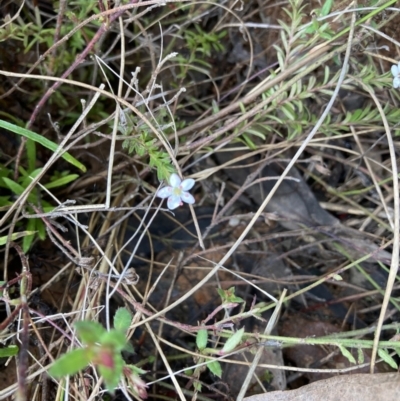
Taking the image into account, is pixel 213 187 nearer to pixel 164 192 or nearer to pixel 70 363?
pixel 164 192

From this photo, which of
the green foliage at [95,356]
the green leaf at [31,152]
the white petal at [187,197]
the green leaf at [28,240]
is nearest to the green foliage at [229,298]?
the white petal at [187,197]

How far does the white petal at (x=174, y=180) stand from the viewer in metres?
0.99

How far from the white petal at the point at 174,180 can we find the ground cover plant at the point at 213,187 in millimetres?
145

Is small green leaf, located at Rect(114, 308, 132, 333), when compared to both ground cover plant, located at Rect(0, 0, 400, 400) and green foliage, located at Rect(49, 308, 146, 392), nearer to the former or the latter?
green foliage, located at Rect(49, 308, 146, 392)

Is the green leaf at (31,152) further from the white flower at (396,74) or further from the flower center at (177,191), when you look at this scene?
the white flower at (396,74)

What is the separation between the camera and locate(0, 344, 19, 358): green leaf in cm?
101

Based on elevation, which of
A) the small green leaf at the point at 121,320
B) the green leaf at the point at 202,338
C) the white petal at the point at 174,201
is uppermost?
the small green leaf at the point at 121,320

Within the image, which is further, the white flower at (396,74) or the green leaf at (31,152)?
the green leaf at (31,152)

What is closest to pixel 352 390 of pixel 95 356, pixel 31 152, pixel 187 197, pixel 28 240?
pixel 187 197

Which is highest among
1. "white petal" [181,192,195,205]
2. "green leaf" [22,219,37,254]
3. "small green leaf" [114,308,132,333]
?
"small green leaf" [114,308,132,333]

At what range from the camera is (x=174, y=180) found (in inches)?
39.0

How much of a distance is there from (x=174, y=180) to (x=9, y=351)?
485 mm

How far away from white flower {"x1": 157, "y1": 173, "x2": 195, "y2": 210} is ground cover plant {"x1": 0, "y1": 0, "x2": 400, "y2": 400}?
0.13 m

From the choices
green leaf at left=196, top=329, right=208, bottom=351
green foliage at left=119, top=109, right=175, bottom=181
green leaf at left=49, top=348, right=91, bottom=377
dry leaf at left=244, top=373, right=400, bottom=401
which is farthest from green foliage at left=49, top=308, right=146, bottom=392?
dry leaf at left=244, top=373, right=400, bottom=401
